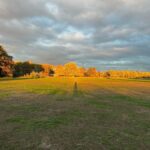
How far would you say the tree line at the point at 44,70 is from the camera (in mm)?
60219


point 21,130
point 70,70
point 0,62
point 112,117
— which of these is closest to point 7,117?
point 21,130

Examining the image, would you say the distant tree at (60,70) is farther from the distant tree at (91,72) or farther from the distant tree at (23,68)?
the distant tree at (23,68)

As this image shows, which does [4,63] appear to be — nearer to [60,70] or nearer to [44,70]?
[44,70]

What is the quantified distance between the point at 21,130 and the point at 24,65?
87.1m

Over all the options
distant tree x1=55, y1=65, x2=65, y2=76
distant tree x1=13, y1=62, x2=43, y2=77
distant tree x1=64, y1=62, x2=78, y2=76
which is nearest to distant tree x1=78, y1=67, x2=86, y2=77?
distant tree x1=64, y1=62, x2=78, y2=76

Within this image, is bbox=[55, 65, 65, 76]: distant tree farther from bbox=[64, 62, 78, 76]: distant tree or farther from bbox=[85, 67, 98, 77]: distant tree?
bbox=[85, 67, 98, 77]: distant tree

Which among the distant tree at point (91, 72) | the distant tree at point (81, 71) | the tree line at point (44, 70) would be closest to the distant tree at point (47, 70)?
the tree line at point (44, 70)

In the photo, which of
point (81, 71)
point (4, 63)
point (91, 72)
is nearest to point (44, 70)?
point (81, 71)

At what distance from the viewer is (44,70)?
4309 inches

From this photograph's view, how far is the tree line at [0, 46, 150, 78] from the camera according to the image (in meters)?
60.2

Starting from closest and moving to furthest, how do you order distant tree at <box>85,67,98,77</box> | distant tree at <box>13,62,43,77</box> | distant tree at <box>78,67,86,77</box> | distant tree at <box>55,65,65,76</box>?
distant tree at <box>13,62,43,77</box> < distant tree at <box>55,65,65,76</box> < distant tree at <box>78,67,86,77</box> < distant tree at <box>85,67,98,77</box>

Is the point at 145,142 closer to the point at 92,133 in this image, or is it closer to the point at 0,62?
the point at 92,133

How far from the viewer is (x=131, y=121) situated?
769 centimetres

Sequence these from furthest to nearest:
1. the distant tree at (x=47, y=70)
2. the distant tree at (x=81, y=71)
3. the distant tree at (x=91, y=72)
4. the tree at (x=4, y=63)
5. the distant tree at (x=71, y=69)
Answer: the distant tree at (x=91, y=72) → the distant tree at (x=81, y=71) → the distant tree at (x=71, y=69) → the distant tree at (x=47, y=70) → the tree at (x=4, y=63)
